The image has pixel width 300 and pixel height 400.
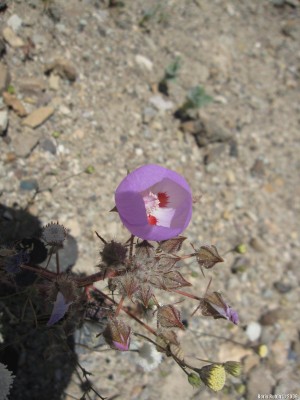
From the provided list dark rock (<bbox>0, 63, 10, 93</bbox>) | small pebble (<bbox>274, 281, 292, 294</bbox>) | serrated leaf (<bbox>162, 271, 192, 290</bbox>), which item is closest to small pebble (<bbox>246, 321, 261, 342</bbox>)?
small pebble (<bbox>274, 281, 292, 294</bbox>)

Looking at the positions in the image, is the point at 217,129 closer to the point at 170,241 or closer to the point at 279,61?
the point at 279,61

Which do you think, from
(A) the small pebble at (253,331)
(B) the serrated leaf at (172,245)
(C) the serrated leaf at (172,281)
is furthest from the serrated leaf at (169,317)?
(A) the small pebble at (253,331)

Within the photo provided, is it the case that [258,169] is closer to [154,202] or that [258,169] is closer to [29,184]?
[154,202]

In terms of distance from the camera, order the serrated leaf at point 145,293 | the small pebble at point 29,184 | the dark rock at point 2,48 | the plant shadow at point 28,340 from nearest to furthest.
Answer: the serrated leaf at point 145,293
the plant shadow at point 28,340
the small pebble at point 29,184
the dark rock at point 2,48

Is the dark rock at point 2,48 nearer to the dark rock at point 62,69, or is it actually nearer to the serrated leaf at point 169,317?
the dark rock at point 62,69

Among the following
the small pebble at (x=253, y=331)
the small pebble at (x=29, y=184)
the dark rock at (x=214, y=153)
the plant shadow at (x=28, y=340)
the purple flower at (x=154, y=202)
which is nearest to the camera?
the purple flower at (x=154, y=202)

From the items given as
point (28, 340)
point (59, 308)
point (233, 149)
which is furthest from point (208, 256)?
point (233, 149)

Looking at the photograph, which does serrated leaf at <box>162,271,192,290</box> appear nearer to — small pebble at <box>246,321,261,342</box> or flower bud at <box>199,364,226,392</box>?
flower bud at <box>199,364,226,392</box>
